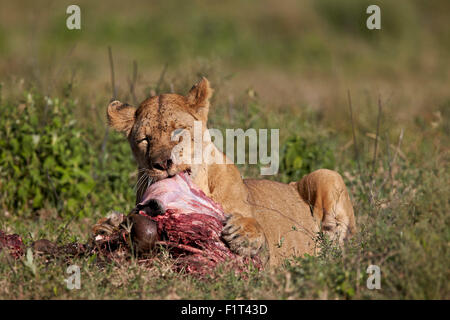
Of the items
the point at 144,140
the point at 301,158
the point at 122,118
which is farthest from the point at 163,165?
the point at 301,158

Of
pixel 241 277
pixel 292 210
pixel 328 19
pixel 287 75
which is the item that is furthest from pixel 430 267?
pixel 328 19

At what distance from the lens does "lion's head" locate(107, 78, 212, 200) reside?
4871 mm

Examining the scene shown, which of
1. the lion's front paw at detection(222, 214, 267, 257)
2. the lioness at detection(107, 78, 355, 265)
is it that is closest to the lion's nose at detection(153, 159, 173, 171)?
the lioness at detection(107, 78, 355, 265)

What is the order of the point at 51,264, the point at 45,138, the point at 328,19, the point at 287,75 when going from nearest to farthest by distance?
the point at 51,264, the point at 45,138, the point at 287,75, the point at 328,19

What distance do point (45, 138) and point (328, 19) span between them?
17891 millimetres

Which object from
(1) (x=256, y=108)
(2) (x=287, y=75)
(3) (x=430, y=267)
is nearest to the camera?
(3) (x=430, y=267)

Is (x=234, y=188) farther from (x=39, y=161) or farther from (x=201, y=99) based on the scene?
(x=39, y=161)

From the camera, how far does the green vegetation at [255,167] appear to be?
13.6 ft

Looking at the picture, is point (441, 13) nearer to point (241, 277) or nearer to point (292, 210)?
point (292, 210)

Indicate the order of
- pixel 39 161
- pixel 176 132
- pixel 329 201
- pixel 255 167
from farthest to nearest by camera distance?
1. pixel 255 167
2. pixel 39 161
3. pixel 329 201
4. pixel 176 132

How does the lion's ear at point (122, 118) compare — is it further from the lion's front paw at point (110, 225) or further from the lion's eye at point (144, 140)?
the lion's front paw at point (110, 225)

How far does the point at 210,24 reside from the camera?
71.2 feet

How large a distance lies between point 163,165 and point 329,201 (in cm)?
201

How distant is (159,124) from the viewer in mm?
5066
